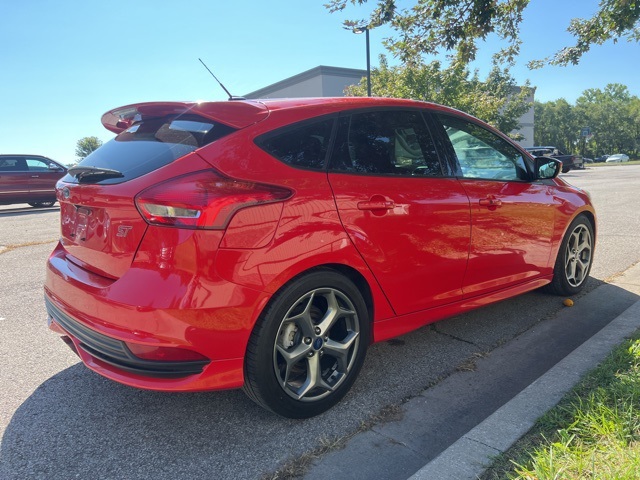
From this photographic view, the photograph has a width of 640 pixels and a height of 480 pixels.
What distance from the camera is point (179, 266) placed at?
211cm

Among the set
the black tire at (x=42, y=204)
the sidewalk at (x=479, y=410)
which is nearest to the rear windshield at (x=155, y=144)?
the sidewalk at (x=479, y=410)

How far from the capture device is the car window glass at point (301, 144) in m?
2.41

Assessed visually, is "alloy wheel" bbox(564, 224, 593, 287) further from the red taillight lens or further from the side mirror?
the red taillight lens

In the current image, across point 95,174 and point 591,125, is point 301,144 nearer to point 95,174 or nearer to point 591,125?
point 95,174

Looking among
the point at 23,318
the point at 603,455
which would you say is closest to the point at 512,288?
the point at 603,455

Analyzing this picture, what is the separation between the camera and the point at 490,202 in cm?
343

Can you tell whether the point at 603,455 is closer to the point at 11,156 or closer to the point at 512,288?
the point at 512,288

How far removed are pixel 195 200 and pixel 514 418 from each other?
1940 millimetres

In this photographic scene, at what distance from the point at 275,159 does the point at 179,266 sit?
2.35 feet

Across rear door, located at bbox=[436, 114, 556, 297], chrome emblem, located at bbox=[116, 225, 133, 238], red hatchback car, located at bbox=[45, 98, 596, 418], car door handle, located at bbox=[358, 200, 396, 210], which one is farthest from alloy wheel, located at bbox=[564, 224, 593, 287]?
chrome emblem, located at bbox=[116, 225, 133, 238]

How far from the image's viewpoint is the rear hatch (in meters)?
2.23

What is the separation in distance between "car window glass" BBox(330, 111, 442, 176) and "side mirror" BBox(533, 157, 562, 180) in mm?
1310

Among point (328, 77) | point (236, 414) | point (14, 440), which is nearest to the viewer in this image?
point (14, 440)

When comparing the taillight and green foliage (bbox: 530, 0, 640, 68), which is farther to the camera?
green foliage (bbox: 530, 0, 640, 68)
